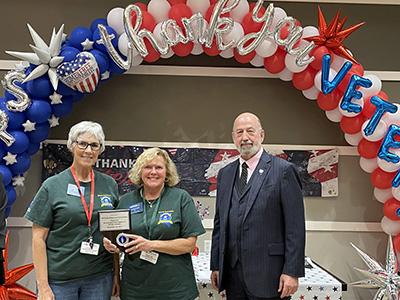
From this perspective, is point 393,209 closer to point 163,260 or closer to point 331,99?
point 331,99

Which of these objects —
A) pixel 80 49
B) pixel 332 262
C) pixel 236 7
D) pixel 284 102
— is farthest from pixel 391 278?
pixel 80 49

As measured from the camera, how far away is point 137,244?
2.09 metres

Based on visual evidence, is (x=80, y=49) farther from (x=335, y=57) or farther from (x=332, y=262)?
(x=332, y=262)

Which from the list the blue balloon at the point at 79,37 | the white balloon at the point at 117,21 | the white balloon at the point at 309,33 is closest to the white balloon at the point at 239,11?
the white balloon at the point at 309,33

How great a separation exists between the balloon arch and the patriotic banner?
395 mm

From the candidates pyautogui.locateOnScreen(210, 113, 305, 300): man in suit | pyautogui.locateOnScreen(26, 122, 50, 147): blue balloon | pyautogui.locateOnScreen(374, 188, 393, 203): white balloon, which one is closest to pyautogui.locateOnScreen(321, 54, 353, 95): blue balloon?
pyautogui.locateOnScreen(374, 188, 393, 203): white balloon

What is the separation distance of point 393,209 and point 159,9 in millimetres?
2546

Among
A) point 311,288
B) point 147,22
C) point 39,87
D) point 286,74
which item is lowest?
point 311,288

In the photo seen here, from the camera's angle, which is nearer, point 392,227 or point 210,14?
point 210,14

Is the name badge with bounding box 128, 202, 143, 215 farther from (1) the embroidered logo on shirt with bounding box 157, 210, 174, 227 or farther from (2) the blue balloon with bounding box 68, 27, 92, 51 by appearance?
(2) the blue balloon with bounding box 68, 27, 92, 51

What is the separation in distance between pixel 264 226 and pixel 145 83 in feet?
6.91

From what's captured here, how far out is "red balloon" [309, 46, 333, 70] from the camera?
10.4ft

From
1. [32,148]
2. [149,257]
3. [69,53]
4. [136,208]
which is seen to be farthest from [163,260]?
[69,53]

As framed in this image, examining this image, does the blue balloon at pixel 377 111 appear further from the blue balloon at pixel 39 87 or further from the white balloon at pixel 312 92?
the blue balloon at pixel 39 87
